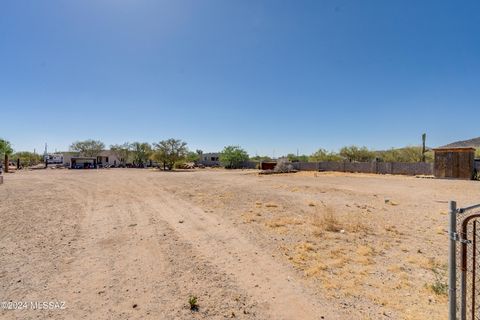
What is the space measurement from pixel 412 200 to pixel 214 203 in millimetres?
9850

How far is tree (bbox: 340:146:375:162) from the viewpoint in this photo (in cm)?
6119

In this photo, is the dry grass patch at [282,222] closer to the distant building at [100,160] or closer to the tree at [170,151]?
the tree at [170,151]

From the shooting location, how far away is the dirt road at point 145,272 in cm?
390

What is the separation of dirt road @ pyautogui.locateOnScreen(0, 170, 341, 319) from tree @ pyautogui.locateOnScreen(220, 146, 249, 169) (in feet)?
199

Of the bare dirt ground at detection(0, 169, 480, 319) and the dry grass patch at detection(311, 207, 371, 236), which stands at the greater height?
the dry grass patch at detection(311, 207, 371, 236)

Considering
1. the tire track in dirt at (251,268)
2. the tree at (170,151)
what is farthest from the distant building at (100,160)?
the tire track in dirt at (251,268)

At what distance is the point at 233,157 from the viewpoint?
69.9 m

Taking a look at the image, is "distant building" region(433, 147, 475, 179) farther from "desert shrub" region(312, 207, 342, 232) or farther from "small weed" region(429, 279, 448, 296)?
"small weed" region(429, 279, 448, 296)

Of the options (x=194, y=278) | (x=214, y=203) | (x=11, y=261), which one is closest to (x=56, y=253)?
(x=11, y=261)

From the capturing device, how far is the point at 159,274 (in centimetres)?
507

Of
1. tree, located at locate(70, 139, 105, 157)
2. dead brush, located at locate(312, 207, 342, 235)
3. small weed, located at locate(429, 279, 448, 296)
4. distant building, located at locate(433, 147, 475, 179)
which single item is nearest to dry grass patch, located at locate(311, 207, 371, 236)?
dead brush, located at locate(312, 207, 342, 235)

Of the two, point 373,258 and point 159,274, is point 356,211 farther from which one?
point 159,274

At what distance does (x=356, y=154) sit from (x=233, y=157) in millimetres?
28847

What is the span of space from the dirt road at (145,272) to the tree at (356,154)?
5949 centimetres
